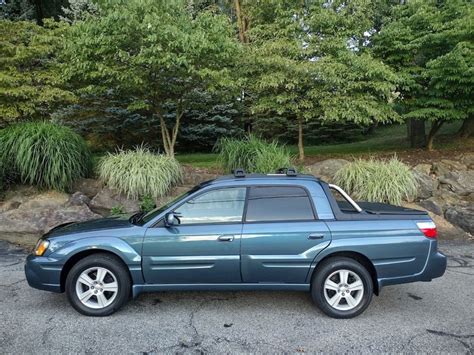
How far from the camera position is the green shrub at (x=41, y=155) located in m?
7.75

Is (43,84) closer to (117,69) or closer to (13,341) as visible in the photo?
(117,69)

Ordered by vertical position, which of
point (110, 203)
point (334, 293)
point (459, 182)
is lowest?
point (334, 293)

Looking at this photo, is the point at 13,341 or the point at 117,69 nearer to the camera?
the point at 13,341

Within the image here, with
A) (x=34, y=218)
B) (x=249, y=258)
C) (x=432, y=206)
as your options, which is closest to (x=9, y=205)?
(x=34, y=218)

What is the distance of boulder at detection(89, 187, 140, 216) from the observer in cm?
764

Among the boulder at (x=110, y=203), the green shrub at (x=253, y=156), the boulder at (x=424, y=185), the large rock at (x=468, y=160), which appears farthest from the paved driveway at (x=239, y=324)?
the large rock at (x=468, y=160)

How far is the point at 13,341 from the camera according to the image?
11.4ft

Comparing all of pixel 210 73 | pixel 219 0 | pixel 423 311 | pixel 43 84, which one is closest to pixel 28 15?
pixel 219 0

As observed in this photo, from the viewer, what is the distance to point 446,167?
30.3ft

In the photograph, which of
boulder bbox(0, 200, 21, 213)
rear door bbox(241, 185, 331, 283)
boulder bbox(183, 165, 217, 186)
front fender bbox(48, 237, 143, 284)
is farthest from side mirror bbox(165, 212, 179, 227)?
boulder bbox(0, 200, 21, 213)

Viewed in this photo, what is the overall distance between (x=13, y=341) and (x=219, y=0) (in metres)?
14.0

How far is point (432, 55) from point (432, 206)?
433 cm

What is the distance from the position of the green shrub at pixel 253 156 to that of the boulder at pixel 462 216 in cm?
332

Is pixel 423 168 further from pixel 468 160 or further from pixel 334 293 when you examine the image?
pixel 334 293
